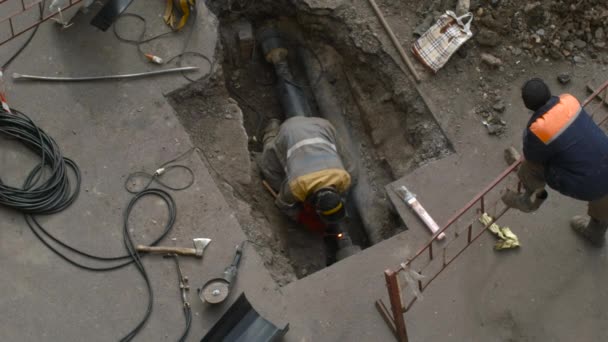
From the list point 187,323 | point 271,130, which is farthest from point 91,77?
point 187,323

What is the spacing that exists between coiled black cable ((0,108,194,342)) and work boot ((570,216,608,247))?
389 centimetres

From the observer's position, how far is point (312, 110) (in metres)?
9.05

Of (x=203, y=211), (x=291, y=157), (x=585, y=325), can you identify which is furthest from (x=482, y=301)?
(x=203, y=211)

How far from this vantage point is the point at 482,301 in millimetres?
6586

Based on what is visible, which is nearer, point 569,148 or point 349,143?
point 569,148

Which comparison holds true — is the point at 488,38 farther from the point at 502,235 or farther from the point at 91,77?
the point at 91,77

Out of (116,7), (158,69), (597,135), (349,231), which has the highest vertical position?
(597,135)

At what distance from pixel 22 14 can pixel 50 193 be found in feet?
7.90

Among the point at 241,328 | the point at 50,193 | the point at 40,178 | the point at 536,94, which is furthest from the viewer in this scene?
the point at 40,178

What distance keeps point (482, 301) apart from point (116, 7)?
16.4ft

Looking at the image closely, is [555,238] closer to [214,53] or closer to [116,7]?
[214,53]

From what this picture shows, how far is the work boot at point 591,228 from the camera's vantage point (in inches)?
260

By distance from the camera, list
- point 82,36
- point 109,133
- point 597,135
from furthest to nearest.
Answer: point 82,36, point 109,133, point 597,135

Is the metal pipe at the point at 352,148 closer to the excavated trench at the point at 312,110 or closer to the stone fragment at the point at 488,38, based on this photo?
the excavated trench at the point at 312,110
